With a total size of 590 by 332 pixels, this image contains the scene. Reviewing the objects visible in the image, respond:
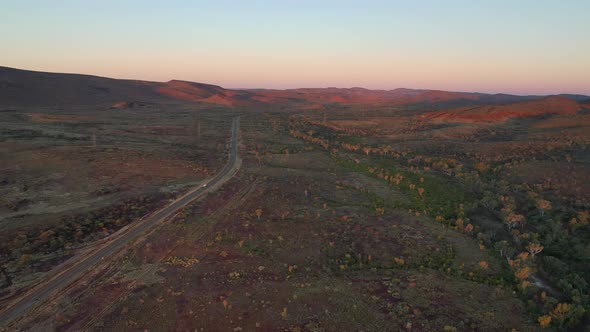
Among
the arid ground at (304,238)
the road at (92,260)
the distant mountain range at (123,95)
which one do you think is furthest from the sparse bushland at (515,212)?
the distant mountain range at (123,95)

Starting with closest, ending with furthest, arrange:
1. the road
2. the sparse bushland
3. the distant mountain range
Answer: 1. the road
2. the sparse bushland
3. the distant mountain range

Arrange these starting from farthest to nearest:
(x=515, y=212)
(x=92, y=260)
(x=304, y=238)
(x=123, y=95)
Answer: (x=123, y=95), (x=515, y=212), (x=304, y=238), (x=92, y=260)

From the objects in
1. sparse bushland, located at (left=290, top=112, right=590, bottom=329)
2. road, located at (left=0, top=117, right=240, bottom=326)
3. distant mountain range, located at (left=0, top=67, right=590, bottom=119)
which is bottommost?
road, located at (left=0, top=117, right=240, bottom=326)

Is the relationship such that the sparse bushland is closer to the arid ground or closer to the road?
the arid ground

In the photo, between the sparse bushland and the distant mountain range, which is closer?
the sparse bushland

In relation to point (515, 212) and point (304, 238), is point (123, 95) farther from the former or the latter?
point (515, 212)

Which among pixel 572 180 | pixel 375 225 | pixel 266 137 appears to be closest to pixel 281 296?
pixel 375 225

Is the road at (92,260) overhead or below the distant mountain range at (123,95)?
below

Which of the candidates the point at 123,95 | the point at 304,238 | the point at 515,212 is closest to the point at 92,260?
the point at 304,238

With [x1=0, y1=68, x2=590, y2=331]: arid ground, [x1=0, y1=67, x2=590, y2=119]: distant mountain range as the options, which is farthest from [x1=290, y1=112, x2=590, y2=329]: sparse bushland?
[x1=0, y1=67, x2=590, y2=119]: distant mountain range

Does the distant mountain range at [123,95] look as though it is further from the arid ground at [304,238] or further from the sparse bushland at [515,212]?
the arid ground at [304,238]
